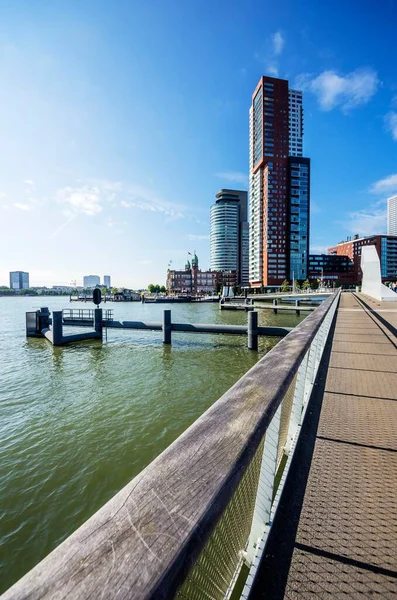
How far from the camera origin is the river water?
458 cm

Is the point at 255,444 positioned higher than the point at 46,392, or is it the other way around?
the point at 255,444

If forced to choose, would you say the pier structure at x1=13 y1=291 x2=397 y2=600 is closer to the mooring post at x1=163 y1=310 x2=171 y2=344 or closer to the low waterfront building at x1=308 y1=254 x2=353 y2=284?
the mooring post at x1=163 y1=310 x2=171 y2=344

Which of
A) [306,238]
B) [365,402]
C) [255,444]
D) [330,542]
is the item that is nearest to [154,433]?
[365,402]

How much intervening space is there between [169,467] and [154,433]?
6.71 m

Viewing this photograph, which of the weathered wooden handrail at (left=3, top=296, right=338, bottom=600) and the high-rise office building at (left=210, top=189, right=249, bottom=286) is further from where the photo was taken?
the high-rise office building at (left=210, top=189, right=249, bottom=286)

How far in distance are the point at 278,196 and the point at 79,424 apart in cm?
11502

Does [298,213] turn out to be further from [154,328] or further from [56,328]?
[56,328]

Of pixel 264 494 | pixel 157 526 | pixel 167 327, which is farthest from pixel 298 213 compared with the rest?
pixel 157 526

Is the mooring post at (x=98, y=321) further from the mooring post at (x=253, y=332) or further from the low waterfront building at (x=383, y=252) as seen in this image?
the low waterfront building at (x=383, y=252)

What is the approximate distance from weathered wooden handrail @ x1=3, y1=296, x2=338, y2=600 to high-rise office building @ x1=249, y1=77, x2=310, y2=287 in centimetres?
10886

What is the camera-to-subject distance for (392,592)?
1.47 meters

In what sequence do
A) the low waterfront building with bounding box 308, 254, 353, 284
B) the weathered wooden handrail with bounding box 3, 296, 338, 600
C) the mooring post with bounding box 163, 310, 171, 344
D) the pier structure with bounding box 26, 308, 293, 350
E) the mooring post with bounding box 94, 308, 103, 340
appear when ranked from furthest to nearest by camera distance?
1. the low waterfront building with bounding box 308, 254, 353, 284
2. the mooring post with bounding box 94, 308, 103, 340
3. the mooring post with bounding box 163, 310, 171, 344
4. the pier structure with bounding box 26, 308, 293, 350
5. the weathered wooden handrail with bounding box 3, 296, 338, 600

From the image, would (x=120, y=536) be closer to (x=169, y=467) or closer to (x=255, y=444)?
(x=169, y=467)

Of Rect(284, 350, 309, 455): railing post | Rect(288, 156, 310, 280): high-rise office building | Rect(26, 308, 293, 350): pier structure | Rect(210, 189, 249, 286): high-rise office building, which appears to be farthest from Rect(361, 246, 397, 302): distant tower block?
Rect(210, 189, 249, 286): high-rise office building
